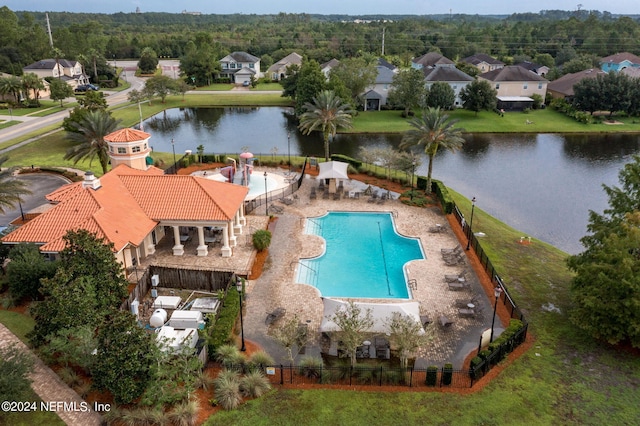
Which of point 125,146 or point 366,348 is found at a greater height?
point 125,146

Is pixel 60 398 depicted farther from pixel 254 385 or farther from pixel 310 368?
pixel 310 368

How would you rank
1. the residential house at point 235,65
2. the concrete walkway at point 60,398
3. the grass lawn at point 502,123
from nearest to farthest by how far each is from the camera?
the concrete walkway at point 60,398 < the grass lawn at point 502,123 < the residential house at point 235,65

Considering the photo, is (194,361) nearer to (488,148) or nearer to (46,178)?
(46,178)

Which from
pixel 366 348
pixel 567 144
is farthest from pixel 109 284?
pixel 567 144

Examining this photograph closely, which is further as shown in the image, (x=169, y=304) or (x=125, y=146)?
(x=125, y=146)

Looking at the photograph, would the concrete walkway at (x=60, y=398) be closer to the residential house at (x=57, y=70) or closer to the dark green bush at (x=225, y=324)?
the dark green bush at (x=225, y=324)

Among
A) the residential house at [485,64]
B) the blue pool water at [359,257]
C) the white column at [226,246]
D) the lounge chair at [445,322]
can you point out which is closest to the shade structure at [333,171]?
the blue pool water at [359,257]
